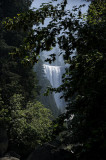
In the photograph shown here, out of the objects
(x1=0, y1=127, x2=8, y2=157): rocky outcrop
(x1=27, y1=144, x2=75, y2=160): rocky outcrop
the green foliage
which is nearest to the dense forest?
(x1=27, y1=144, x2=75, y2=160): rocky outcrop

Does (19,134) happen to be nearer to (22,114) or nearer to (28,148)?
(22,114)

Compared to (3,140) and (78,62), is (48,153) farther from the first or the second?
(3,140)

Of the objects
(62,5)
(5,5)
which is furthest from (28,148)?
(5,5)

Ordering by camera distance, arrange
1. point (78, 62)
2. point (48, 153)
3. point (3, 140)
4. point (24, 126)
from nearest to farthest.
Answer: point (78, 62), point (48, 153), point (24, 126), point (3, 140)

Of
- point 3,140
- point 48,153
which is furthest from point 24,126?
point 48,153

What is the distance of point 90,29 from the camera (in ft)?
12.9

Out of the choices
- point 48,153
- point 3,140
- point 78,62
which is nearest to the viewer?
point 78,62

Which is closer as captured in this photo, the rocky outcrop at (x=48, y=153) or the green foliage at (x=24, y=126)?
the rocky outcrop at (x=48, y=153)

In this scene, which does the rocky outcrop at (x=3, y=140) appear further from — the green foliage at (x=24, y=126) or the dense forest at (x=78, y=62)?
the dense forest at (x=78, y=62)

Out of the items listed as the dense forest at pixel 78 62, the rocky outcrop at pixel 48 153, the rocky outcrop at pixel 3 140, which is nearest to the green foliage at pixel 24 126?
the rocky outcrop at pixel 3 140

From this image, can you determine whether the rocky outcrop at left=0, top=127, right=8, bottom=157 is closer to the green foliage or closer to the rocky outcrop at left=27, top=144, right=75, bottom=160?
the green foliage

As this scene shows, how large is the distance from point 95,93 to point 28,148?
12722mm

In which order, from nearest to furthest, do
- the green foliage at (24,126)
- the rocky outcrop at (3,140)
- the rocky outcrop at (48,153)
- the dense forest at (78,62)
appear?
1. the dense forest at (78,62)
2. the rocky outcrop at (48,153)
3. the green foliage at (24,126)
4. the rocky outcrop at (3,140)

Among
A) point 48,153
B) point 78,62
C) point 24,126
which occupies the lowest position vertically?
point 48,153
